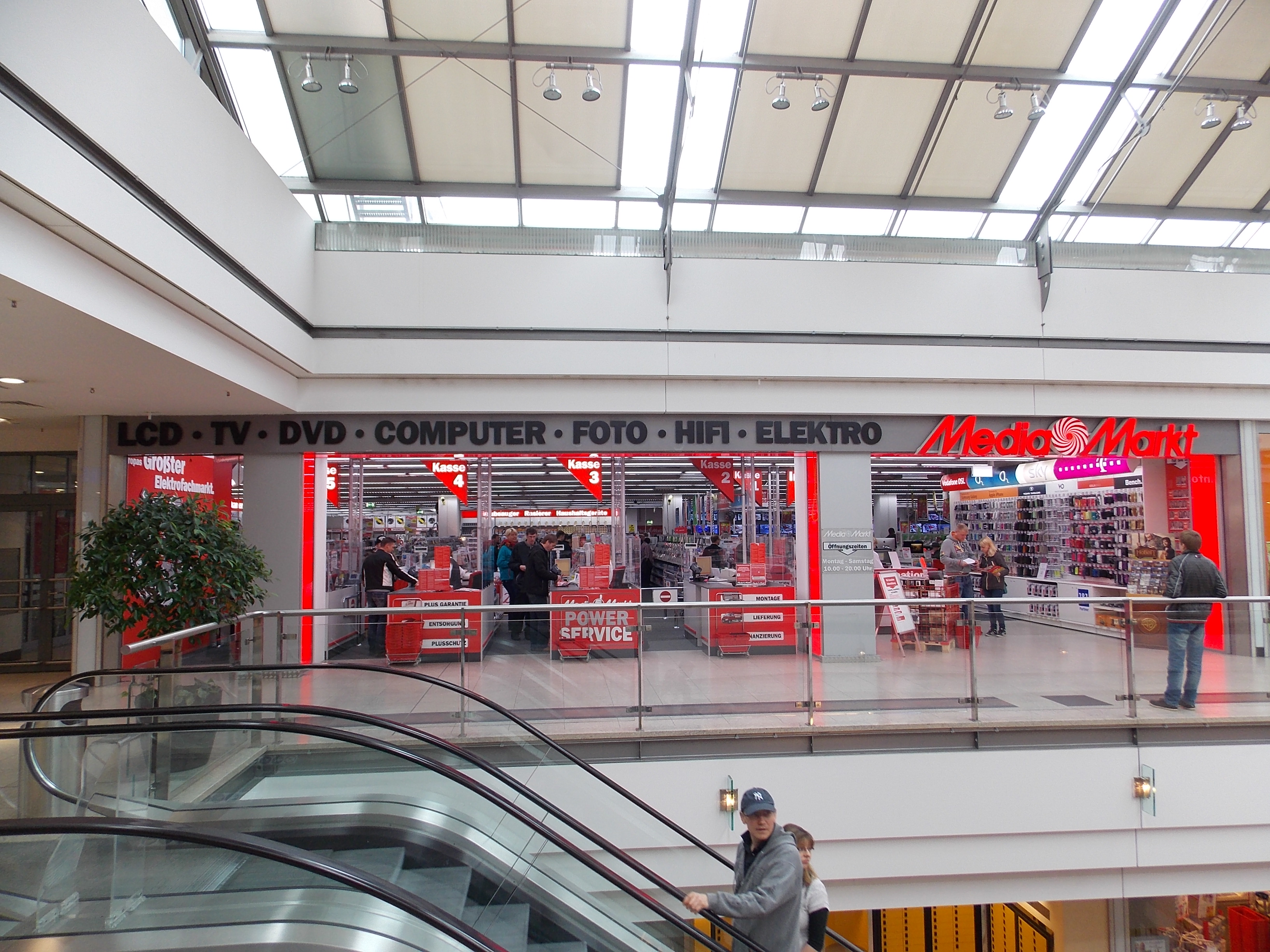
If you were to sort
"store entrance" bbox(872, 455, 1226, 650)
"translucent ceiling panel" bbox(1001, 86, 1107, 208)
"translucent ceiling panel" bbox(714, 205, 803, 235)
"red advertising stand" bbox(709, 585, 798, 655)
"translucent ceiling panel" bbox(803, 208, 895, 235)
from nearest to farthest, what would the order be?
"red advertising stand" bbox(709, 585, 798, 655) < "store entrance" bbox(872, 455, 1226, 650) < "translucent ceiling panel" bbox(1001, 86, 1107, 208) < "translucent ceiling panel" bbox(714, 205, 803, 235) < "translucent ceiling panel" bbox(803, 208, 895, 235)

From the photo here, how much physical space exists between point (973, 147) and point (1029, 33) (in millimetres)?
1360

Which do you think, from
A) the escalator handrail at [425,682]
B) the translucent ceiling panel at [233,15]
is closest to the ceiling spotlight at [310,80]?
the translucent ceiling panel at [233,15]

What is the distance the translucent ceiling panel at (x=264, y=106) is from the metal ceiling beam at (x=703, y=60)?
26cm

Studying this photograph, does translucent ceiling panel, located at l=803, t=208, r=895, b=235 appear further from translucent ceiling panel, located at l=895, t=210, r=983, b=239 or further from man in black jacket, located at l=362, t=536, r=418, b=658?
man in black jacket, located at l=362, t=536, r=418, b=658

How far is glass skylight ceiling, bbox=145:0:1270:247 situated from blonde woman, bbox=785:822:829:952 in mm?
7495

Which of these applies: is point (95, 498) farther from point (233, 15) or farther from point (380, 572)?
point (233, 15)

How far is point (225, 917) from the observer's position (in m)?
2.66

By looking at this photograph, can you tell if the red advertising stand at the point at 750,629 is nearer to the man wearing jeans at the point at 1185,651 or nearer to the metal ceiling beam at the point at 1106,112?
the man wearing jeans at the point at 1185,651

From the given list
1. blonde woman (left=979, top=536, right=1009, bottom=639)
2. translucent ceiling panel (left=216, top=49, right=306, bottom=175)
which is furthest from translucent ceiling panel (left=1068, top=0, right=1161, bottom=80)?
translucent ceiling panel (left=216, top=49, right=306, bottom=175)

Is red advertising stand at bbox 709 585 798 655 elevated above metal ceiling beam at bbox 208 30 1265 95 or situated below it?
below

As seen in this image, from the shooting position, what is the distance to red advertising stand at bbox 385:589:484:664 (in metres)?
6.24

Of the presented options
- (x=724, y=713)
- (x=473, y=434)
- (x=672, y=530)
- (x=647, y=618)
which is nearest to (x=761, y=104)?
(x=473, y=434)

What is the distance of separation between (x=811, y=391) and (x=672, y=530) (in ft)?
56.5

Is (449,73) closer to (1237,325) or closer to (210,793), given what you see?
(210,793)
